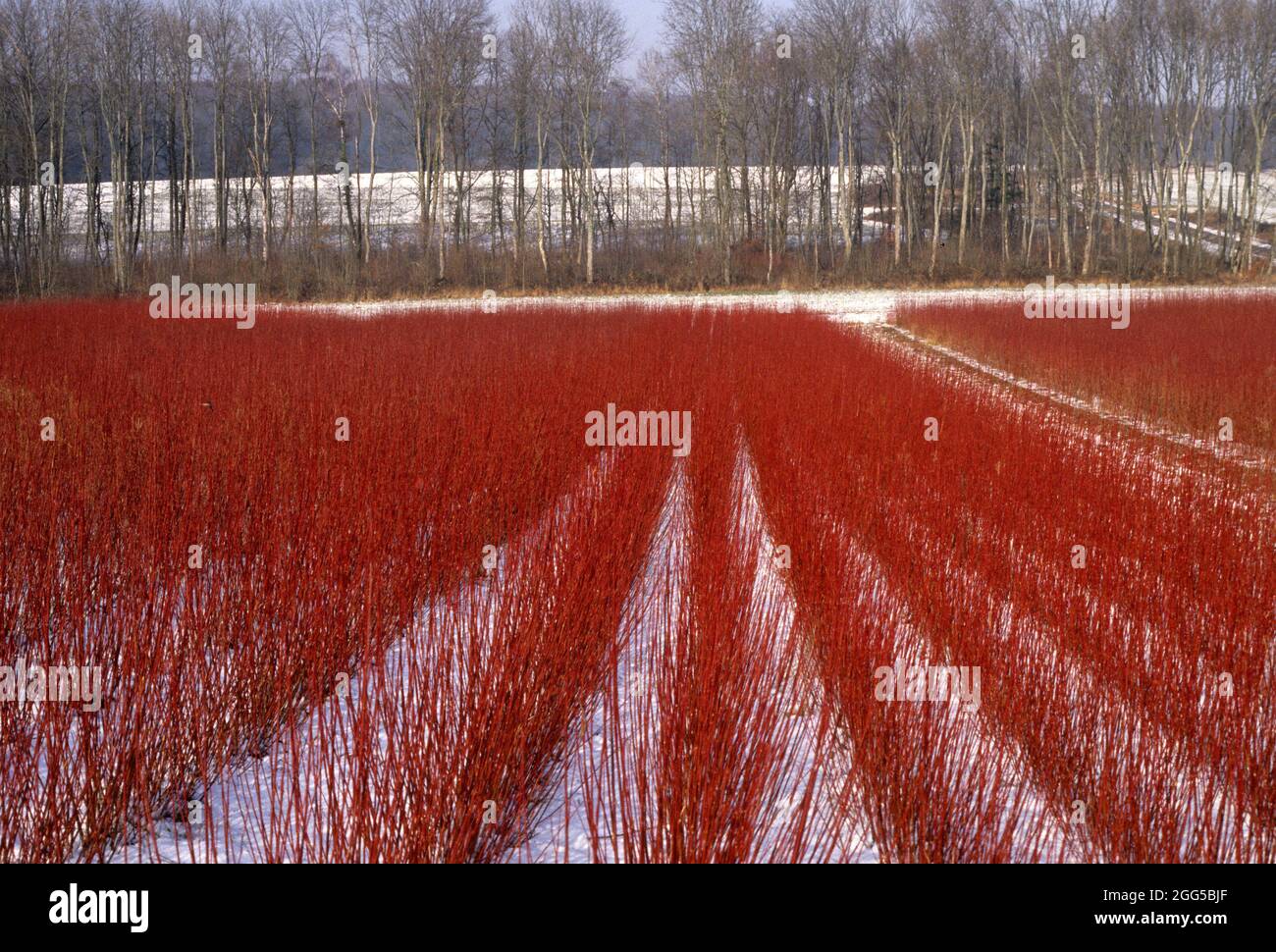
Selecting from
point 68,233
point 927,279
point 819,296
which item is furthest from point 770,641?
point 68,233

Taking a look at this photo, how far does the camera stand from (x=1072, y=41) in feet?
96.7

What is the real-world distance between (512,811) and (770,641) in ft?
3.88

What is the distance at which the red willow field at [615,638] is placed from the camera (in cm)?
240

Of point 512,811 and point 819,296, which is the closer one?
point 512,811

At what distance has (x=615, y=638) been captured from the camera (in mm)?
3770

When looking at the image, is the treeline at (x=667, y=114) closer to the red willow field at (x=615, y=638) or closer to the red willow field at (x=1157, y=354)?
the red willow field at (x=1157, y=354)

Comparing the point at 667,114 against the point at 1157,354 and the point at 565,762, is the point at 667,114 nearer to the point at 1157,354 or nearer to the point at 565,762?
the point at 1157,354

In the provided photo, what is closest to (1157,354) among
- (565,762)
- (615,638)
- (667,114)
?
(615,638)

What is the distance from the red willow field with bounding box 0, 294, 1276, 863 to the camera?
240 cm

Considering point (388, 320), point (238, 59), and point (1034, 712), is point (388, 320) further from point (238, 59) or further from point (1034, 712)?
point (238, 59)

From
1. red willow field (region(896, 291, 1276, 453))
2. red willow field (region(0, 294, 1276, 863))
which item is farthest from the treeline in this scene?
red willow field (region(0, 294, 1276, 863))

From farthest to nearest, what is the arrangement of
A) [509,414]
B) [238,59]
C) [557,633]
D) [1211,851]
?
[238,59] → [509,414] → [557,633] → [1211,851]

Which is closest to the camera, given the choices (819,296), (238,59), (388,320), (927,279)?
(388,320)

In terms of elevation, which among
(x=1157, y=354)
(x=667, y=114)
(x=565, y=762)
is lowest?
(x=565, y=762)
